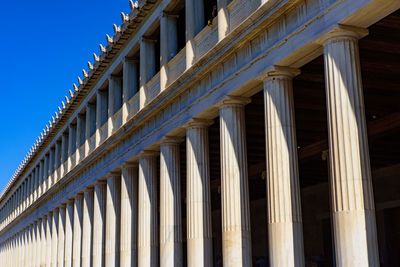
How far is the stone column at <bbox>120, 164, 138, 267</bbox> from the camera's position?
2744 cm

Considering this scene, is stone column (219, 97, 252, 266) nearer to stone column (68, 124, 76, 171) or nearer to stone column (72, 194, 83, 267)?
stone column (72, 194, 83, 267)

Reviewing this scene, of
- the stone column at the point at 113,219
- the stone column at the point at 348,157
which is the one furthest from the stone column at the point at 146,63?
the stone column at the point at 348,157

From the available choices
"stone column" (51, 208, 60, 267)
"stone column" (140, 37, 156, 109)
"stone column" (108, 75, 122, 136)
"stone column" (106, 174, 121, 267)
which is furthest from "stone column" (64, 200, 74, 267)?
"stone column" (140, 37, 156, 109)

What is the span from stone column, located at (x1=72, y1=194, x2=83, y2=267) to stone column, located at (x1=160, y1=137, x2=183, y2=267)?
15.2m

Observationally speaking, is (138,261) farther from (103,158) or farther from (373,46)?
(373,46)

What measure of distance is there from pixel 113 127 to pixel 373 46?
55.1ft

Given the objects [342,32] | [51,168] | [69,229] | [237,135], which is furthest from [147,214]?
[51,168]

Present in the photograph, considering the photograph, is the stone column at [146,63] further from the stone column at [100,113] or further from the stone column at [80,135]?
the stone column at [80,135]

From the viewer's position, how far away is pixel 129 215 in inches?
1098

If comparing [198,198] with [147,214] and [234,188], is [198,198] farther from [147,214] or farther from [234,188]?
[147,214]

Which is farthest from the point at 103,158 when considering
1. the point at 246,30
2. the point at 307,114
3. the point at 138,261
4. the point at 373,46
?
Result: the point at 373,46

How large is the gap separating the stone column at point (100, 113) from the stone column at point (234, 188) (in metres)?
14.8

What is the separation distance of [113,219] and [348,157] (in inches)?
748

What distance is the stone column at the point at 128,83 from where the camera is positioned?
2841 cm
